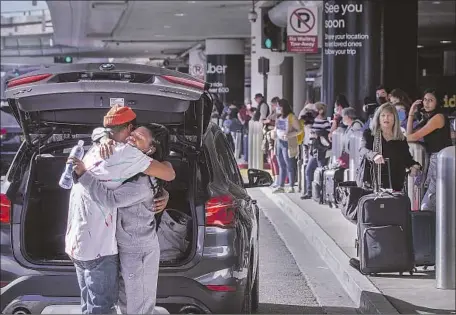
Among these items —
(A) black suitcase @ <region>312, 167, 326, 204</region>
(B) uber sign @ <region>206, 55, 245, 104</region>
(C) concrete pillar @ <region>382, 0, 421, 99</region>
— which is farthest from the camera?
(B) uber sign @ <region>206, 55, 245, 104</region>

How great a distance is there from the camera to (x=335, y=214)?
14.6 meters

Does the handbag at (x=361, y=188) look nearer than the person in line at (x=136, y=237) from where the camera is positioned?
No

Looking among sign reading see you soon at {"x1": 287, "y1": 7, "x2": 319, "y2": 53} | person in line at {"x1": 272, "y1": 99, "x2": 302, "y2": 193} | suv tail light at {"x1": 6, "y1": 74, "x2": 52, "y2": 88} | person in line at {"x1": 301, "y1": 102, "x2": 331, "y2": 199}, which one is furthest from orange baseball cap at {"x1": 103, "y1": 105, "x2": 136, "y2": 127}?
sign reading see you soon at {"x1": 287, "y1": 7, "x2": 319, "y2": 53}

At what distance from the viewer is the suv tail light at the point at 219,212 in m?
6.17

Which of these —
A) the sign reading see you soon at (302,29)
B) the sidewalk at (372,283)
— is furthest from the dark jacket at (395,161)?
the sign reading see you soon at (302,29)

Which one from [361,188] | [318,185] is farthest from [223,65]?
[361,188]

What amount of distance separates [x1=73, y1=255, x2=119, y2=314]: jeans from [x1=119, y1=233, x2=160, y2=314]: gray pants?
0.17 feet

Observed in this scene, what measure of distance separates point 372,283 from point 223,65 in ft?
125

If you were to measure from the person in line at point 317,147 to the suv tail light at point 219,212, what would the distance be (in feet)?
34.2

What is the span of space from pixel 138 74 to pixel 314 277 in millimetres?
4725

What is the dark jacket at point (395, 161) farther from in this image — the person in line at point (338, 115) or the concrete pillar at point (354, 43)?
the concrete pillar at point (354, 43)

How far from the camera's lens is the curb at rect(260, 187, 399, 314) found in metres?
7.98

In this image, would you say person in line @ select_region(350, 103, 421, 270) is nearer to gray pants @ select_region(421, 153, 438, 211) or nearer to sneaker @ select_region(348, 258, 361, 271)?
gray pants @ select_region(421, 153, 438, 211)

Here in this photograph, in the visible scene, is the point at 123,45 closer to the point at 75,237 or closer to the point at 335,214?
the point at 335,214
